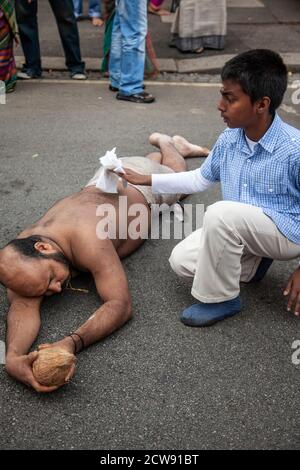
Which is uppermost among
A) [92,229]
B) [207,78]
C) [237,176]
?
[237,176]

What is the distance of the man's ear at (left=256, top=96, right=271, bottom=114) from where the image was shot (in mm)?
2197

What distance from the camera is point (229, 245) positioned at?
225 cm

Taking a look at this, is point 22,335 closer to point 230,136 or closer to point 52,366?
point 52,366

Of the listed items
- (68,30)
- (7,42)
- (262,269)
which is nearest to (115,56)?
(68,30)

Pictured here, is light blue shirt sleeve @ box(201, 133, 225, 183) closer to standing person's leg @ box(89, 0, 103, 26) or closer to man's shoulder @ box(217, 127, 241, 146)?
man's shoulder @ box(217, 127, 241, 146)

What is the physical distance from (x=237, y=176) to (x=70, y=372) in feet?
3.63

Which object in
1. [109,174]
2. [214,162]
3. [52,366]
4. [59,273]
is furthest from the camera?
[109,174]

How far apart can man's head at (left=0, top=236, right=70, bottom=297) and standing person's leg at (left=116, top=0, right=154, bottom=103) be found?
3396 mm

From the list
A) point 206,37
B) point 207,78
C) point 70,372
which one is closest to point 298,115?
point 207,78

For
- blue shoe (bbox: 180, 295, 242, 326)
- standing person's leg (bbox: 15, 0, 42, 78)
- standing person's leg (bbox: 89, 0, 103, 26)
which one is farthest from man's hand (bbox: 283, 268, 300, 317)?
standing person's leg (bbox: 89, 0, 103, 26)

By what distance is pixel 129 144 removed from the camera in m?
4.47

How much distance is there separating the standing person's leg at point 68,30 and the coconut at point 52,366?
4.52 meters

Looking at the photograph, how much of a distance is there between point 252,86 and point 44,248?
3.71 ft

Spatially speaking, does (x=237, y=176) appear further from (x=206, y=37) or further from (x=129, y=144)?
(x=206, y=37)
